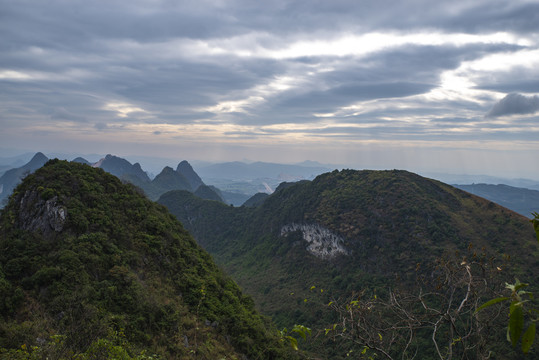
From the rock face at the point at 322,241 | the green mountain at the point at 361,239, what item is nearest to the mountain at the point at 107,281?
the green mountain at the point at 361,239

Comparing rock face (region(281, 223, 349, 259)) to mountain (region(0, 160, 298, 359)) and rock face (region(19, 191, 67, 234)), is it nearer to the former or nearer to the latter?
mountain (region(0, 160, 298, 359))

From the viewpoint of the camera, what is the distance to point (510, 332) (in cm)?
237

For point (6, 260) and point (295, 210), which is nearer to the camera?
point (6, 260)

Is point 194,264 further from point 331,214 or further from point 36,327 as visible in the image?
point 331,214

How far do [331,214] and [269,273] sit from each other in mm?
21002

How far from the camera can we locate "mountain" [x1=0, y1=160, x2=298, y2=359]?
50.5 feet

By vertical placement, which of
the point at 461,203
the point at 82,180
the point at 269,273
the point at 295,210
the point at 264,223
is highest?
the point at 82,180

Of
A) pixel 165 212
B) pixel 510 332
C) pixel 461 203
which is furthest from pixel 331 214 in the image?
pixel 510 332

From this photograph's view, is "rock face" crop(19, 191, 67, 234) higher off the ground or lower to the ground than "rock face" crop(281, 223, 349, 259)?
higher

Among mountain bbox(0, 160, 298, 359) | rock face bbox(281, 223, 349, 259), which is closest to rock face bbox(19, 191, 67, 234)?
mountain bbox(0, 160, 298, 359)

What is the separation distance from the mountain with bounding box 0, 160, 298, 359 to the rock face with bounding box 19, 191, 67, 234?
8 centimetres

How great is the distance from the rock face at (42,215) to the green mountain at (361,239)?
29.4 metres

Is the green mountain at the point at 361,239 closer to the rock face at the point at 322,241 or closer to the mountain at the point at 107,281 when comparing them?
the rock face at the point at 322,241

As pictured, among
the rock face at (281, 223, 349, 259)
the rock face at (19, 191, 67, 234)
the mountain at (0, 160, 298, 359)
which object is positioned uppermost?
the rock face at (19, 191, 67, 234)
